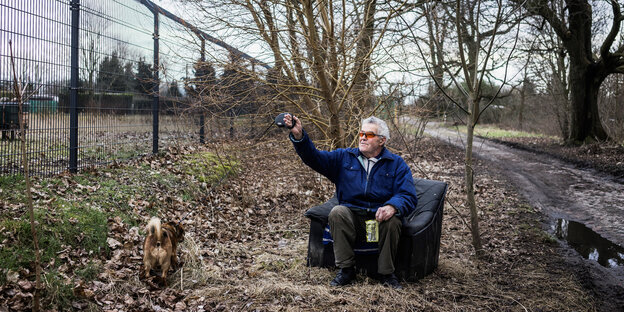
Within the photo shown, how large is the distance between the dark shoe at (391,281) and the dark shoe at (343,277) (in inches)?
11.5

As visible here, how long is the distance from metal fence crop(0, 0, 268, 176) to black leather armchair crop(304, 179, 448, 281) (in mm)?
3183

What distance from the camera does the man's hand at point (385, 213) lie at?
13.2 feet

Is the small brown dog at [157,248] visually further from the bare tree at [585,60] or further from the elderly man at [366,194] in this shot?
the bare tree at [585,60]

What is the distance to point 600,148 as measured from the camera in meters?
15.9

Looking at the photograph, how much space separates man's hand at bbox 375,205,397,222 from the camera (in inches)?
159

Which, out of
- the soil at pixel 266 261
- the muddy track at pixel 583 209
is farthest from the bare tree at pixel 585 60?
the soil at pixel 266 261

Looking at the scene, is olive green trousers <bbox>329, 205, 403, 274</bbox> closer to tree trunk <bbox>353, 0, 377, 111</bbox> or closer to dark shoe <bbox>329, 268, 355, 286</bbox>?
dark shoe <bbox>329, 268, 355, 286</bbox>

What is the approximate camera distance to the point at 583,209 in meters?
7.97

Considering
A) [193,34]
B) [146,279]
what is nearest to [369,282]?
[146,279]

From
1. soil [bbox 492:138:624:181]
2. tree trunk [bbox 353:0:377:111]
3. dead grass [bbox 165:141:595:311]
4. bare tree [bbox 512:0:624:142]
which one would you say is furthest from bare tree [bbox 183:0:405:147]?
bare tree [bbox 512:0:624:142]

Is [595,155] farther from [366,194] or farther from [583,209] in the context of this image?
[366,194]

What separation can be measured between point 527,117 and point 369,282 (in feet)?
116

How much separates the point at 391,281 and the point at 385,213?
2.01ft

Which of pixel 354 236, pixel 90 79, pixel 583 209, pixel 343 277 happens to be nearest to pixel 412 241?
pixel 354 236
